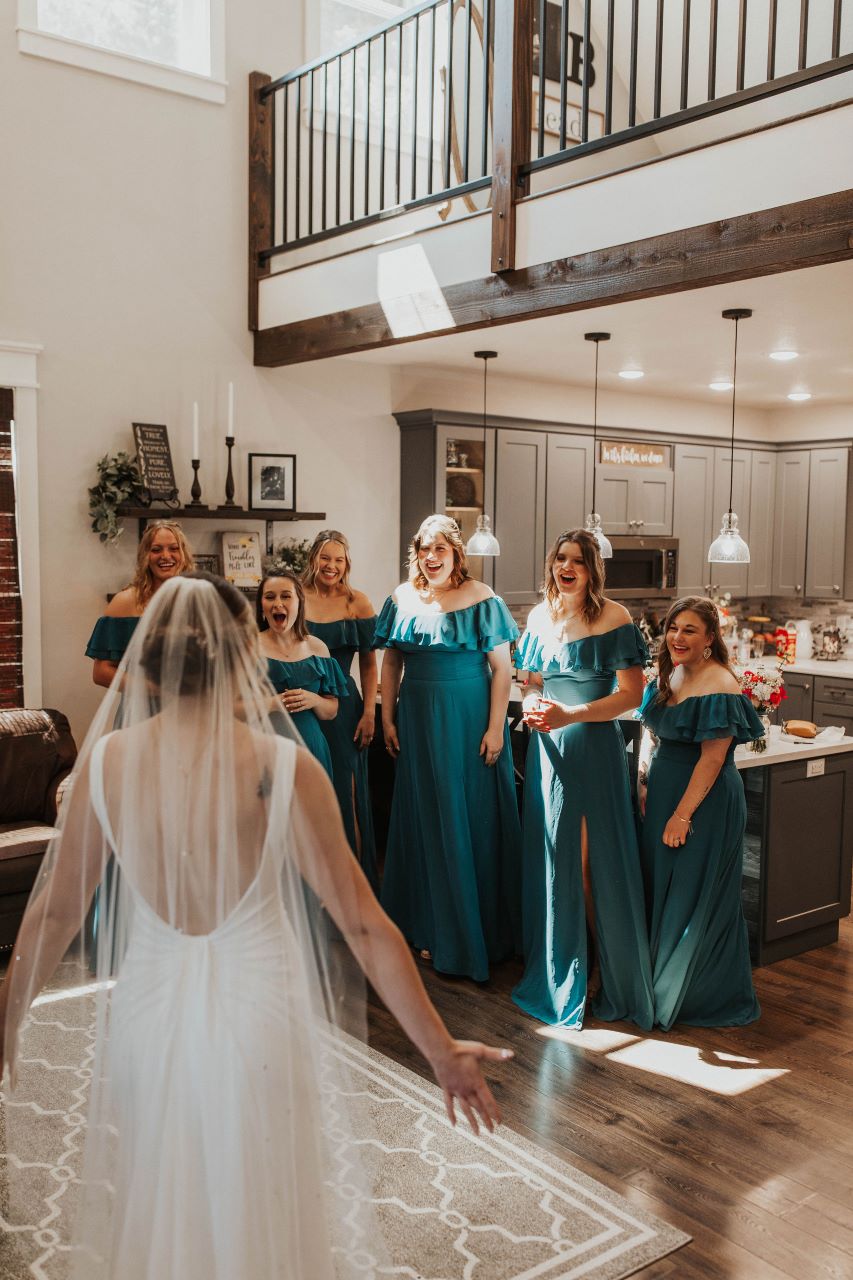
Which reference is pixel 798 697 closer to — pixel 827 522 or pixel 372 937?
pixel 827 522

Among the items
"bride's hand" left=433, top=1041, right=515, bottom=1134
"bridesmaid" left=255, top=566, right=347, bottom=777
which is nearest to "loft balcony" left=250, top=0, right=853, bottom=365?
"bridesmaid" left=255, top=566, right=347, bottom=777

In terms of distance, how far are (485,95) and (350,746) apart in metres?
2.63

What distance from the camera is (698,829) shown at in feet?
12.3

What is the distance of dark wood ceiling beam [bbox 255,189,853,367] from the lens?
128 inches

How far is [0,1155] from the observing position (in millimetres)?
2906

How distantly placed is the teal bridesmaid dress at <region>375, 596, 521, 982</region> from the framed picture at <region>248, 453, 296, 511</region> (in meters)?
1.68

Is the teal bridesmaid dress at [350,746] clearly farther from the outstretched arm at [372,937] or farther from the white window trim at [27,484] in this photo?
the outstretched arm at [372,937]

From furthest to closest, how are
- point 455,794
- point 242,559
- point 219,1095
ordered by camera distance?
point 242,559, point 455,794, point 219,1095

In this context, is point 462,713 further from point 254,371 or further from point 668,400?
point 668,400

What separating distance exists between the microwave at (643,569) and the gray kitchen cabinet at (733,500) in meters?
0.56

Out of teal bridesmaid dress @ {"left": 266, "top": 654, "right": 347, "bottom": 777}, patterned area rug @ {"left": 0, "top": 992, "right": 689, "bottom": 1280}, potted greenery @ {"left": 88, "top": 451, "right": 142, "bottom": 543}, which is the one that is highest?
potted greenery @ {"left": 88, "top": 451, "right": 142, "bottom": 543}

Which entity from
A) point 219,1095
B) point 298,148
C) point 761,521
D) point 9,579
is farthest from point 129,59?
point 761,521

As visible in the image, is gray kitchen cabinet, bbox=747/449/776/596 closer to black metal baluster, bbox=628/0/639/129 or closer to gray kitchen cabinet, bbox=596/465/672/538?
gray kitchen cabinet, bbox=596/465/672/538

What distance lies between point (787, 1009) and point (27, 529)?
3768mm
